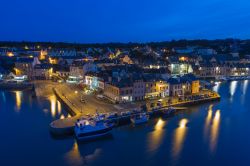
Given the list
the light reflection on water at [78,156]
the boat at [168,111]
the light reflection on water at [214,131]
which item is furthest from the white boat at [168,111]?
the light reflection on water at [78,156]

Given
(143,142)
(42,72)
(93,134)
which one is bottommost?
(143,142)

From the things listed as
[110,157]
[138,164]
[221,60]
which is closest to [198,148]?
[138,164]

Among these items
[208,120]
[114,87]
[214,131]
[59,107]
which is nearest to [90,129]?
[114,87]

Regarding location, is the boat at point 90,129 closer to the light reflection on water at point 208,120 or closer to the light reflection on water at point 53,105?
the light reflection on water at point 53,105

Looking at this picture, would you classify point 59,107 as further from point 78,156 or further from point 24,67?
point 24,67

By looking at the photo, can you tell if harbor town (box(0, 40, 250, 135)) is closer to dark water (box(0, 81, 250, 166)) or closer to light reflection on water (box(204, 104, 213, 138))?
dark water (box(0, 81, 250, 166))

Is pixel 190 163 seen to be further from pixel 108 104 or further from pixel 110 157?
pixel 108 104
